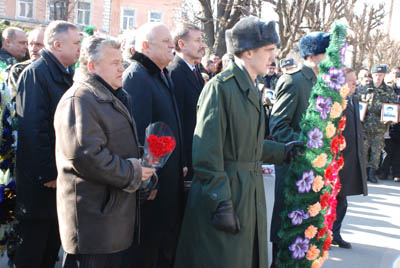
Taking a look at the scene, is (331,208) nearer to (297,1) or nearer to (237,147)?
(237,147)

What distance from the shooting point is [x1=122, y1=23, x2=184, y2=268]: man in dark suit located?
355 cm

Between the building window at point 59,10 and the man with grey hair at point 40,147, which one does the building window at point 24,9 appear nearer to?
the building window at point 59,10

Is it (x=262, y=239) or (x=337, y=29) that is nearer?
(x=262, y=239)

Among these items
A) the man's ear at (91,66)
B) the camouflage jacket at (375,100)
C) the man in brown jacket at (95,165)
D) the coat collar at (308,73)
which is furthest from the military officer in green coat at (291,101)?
the camouflage jacket at (375,100)

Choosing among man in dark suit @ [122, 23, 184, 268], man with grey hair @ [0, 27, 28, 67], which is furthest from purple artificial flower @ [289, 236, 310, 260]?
man with grey hair @ [0, 27, 28, 67]

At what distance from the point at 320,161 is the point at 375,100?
23.2 feet

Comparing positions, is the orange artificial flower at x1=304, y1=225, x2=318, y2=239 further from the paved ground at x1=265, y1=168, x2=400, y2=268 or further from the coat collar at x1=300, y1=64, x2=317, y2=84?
the paved ground at x1=265, y1=168, x2=400, y2=268

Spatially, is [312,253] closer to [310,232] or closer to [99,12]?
[310,232]

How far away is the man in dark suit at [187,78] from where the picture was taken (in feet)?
14.0

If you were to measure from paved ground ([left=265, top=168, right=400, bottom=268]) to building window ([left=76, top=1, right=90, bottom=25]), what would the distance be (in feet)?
97.9

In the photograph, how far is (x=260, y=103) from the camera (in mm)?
3205

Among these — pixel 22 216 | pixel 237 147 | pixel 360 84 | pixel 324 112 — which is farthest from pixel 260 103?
pixel 360 84

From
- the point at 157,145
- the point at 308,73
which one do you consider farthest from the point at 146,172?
the point at 308,73

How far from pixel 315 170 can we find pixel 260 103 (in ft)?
2.72
